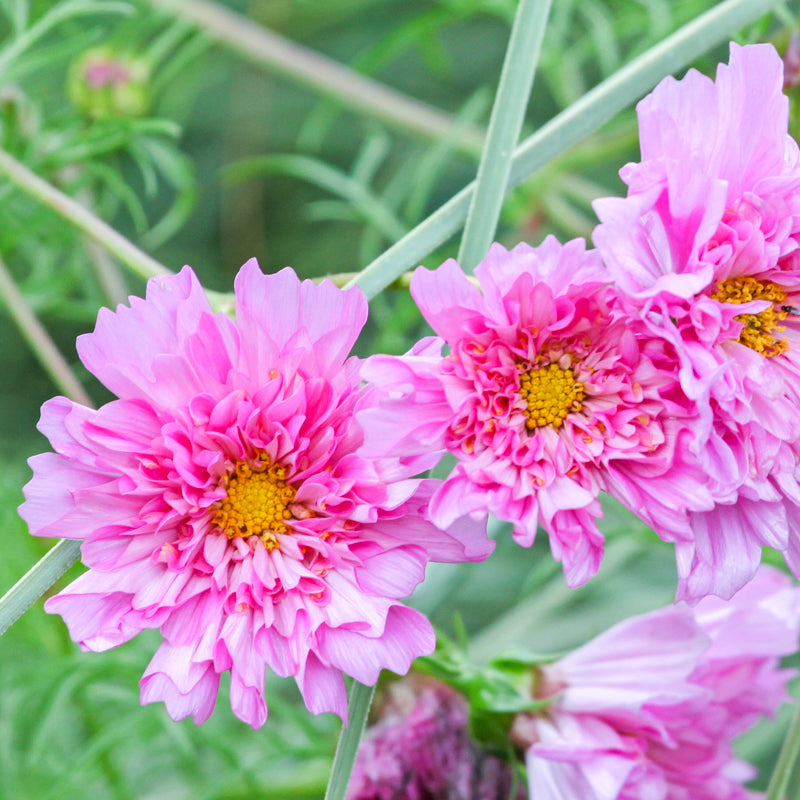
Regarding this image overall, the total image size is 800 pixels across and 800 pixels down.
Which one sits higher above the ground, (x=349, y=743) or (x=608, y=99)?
(x=608, y=99)

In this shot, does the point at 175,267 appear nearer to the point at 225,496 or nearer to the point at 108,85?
the point at 108,85

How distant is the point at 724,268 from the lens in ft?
0.49

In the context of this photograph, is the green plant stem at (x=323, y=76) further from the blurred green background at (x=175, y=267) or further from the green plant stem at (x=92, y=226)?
the green plant stem at (x=92, y=226)

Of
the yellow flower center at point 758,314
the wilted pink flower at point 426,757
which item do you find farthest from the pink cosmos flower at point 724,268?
the wilted pink flower at point 426,757

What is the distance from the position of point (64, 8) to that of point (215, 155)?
0.51m

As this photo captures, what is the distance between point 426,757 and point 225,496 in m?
0.12

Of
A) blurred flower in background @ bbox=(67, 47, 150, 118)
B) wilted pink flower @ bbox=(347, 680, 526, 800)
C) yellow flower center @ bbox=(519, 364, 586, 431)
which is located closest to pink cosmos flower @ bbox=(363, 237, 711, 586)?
yellow flower center @ bbox=(519, 364, 586, 431)

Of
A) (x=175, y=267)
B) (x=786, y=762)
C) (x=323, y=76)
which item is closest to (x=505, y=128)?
(x=786, y=762)

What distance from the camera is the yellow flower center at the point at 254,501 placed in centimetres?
15

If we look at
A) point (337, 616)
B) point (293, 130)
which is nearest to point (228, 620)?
point (337, 616)

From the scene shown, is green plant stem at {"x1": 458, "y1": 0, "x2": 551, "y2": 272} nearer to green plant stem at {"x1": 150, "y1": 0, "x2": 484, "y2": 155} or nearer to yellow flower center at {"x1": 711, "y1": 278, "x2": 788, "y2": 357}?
yellow flower center at {"x1": 711, "y1": 278, "x2": 788, "y2": 357}

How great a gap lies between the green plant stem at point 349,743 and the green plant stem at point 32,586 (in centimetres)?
5

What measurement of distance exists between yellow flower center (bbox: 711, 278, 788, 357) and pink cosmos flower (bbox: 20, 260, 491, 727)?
53 millimetres

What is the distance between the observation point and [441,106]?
0.78 m
